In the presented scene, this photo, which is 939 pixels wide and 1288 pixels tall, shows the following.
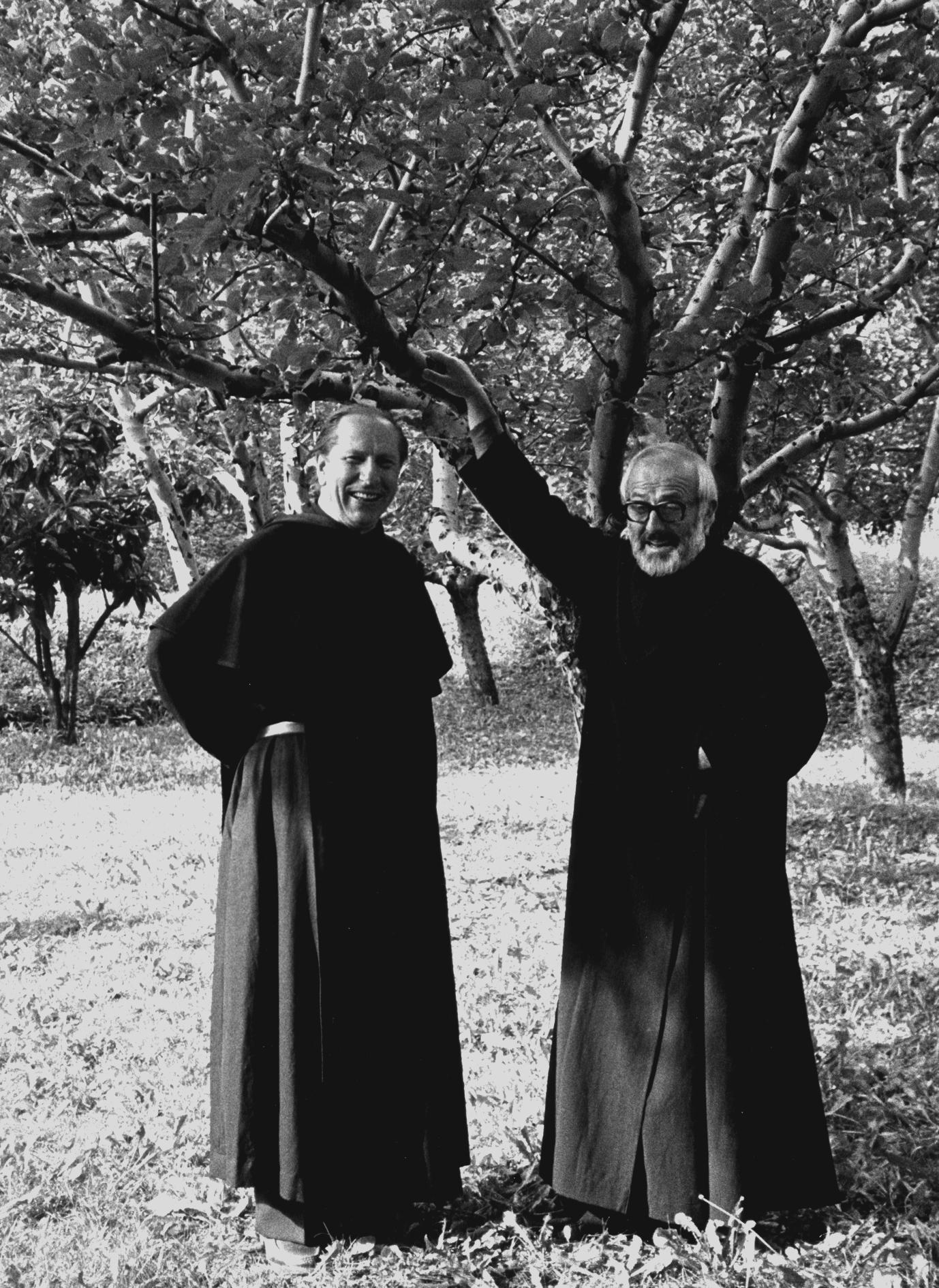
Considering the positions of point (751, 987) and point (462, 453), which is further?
point (462, 453)

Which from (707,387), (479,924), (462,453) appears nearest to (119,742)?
(479,924)

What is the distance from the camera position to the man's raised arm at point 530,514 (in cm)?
357

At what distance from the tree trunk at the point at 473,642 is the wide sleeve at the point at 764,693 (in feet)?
53.8

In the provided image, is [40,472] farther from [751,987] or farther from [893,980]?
[751,987]

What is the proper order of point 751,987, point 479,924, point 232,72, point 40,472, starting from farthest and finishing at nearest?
point 40,472, point 479,924, point 232,72, point 751,987

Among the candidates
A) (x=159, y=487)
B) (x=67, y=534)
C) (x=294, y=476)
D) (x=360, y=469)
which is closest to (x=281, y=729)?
(x=360, y=469)

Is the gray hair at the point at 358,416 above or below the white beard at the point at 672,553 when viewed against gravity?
above

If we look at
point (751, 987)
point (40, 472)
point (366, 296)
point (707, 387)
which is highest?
point (40, 472)

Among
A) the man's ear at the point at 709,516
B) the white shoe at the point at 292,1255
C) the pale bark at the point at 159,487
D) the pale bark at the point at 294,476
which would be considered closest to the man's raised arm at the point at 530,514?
the man's ear at the point at 709,516

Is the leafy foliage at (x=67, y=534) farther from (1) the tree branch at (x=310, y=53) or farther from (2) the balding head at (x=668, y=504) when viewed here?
(2) the balding head at (x=668, y=504)

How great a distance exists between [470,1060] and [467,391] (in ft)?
8.54

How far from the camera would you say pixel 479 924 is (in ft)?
23.8

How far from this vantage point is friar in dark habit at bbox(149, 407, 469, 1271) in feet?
11.1

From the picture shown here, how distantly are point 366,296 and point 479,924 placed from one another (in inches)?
170
